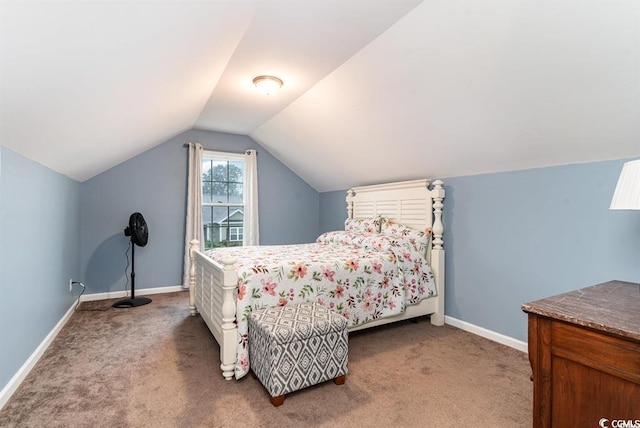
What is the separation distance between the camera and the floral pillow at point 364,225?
388 cm

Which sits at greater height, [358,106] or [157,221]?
[358,106]

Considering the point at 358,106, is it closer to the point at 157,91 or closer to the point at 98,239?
the point at 157,91

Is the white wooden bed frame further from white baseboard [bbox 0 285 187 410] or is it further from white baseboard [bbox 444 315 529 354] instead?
white baseboard [bbox 0 285 187 410]

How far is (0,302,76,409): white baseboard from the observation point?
1.89 metres

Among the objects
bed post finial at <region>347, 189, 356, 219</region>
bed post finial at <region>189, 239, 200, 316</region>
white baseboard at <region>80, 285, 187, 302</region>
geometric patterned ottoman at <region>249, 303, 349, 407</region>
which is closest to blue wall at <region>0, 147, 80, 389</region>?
white baseboard at <region>80, 285, 187, 302</region>

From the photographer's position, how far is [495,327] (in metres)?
2.88

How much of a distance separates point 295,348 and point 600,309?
59.2 inches

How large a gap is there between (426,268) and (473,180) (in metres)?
0.99

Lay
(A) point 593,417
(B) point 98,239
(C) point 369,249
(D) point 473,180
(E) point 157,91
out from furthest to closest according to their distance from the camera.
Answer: (B) point 98,239, (C) point 369,249, (D) point 473,180, (E) point 157,91, (A) point 593,417

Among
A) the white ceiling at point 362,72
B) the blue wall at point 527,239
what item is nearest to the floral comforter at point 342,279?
the blue wall at point 527,239

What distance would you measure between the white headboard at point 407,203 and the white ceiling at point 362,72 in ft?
0.78

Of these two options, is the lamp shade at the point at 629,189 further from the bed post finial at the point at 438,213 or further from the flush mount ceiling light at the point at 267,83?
the flush mount ceiling light at the point at 267,83

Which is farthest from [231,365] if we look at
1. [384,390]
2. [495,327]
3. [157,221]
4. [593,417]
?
[157,221]

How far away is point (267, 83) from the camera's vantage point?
298 cm
